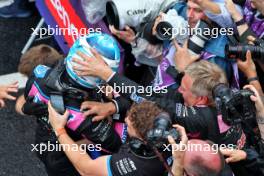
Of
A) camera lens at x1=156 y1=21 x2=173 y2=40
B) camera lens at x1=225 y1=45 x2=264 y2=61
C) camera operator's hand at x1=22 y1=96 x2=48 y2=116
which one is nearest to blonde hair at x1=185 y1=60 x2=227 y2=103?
camera lens at x1=225 y1=45 x2=264 y2=61

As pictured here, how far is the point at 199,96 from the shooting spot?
9.95 feet

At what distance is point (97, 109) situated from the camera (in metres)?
2.99

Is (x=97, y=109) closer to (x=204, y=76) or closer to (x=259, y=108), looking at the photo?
(x=204, y=76)

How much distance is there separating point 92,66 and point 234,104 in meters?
0.75

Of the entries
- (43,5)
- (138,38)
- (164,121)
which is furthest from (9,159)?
(164,121)

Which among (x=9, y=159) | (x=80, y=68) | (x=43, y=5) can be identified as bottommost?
(x=9, y=159)

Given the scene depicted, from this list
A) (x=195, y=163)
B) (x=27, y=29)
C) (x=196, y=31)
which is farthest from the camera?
(x=27, y=29)

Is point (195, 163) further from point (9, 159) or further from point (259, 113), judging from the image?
point (9, 159)

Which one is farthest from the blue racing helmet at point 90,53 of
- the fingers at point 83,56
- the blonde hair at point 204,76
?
the blonde hair at point 204,76

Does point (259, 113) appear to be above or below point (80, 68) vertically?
below

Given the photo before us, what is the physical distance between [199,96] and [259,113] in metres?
0.33

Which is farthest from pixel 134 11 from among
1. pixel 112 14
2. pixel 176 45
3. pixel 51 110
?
pixel 51 110

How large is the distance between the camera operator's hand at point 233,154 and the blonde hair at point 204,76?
12.3 inches

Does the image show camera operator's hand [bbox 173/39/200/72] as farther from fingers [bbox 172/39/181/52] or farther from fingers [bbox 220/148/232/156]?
fingers [bbox 220/148/232/156]
